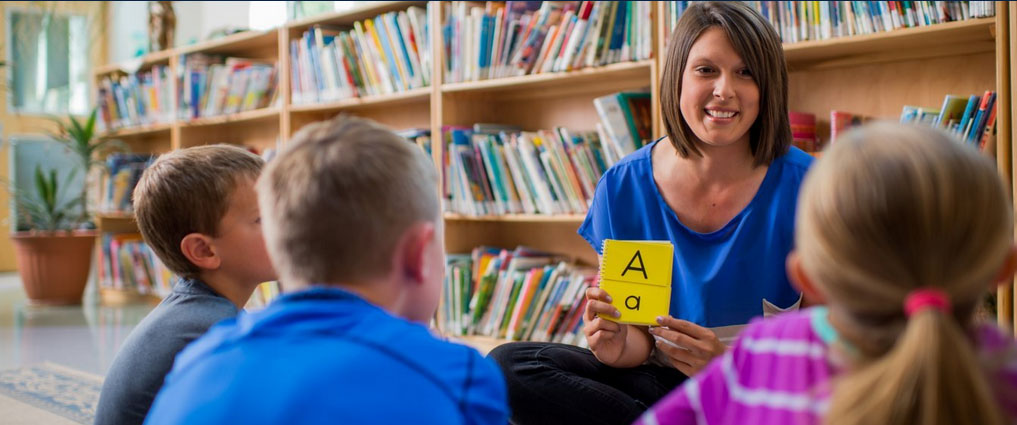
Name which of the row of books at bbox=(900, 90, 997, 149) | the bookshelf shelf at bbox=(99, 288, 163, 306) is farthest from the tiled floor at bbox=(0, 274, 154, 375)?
the row of books at bbox=(900, 90, 997, 149)

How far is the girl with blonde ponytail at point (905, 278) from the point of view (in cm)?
64

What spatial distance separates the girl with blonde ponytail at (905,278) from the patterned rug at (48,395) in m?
2.40

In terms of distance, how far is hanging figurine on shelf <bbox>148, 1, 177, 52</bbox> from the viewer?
17.6 feet

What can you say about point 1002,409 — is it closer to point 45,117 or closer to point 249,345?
point 249,345

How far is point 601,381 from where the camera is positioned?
1720 millimetres

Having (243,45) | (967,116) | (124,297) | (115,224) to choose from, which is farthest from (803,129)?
(115,224)

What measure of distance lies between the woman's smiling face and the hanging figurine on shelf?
14.6 feet

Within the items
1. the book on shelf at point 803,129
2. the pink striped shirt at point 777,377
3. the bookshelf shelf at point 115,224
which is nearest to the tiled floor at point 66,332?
the bookshelf shelf at point 115,224

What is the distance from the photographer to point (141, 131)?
541 centimetres

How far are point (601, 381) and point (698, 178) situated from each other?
0.45 metres

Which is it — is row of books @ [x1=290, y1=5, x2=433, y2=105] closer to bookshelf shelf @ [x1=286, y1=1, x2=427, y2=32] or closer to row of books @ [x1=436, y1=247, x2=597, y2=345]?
bookshelf shelf @ [x1=286, y1=1, x2=427, y2=32]

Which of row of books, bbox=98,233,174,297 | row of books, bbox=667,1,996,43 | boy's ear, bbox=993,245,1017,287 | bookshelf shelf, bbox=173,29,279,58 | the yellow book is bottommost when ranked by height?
row of books, bbox=98,233,174,297

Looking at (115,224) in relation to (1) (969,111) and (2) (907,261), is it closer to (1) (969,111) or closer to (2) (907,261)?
(1) (969,111)

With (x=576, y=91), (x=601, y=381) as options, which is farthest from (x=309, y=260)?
(x=576, y=91)
